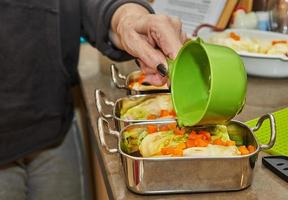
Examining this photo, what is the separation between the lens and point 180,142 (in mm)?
579

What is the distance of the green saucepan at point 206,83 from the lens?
53 centimetres

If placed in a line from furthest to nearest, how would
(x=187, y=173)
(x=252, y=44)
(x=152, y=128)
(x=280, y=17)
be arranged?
1. (x=280, y=17)
2. (x=252, y=44)
3. (x=152, y=128)
4. (x=187, y=173)

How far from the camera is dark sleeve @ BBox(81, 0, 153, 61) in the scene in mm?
875

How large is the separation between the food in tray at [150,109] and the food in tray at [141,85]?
0.05 metres

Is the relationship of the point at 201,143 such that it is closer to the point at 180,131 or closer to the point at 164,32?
the point at 180,131

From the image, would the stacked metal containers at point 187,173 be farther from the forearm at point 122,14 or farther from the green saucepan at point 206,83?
the forearm at point 122,14

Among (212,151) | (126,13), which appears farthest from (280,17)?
(212,151)

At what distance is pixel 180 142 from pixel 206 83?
3.9 inches

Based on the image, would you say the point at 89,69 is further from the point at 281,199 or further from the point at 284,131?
the point at 281,199

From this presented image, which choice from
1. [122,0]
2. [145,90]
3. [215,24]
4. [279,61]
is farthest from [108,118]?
[215,24]

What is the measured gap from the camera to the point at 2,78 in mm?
871

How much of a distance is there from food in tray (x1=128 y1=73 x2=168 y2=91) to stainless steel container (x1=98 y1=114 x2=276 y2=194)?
256 millimetres

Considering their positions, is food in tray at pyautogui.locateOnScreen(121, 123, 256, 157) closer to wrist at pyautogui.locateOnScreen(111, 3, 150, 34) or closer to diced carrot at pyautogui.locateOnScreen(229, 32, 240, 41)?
wrist at pyautogui.locateOnScreen(111, 3, 150, 34)

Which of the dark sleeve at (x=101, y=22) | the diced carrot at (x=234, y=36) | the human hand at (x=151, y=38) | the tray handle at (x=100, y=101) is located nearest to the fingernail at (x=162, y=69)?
the human hand at (x=151, y=38)
